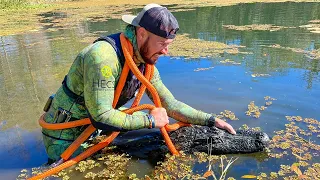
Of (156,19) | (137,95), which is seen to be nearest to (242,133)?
(137,95)

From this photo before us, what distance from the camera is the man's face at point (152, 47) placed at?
2.49 m

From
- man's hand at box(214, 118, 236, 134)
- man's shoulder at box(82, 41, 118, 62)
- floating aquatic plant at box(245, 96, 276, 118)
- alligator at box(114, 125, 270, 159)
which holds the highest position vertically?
man's shoulder at box(82, 41, 118, 62)

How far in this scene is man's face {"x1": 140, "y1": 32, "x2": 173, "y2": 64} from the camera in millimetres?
2486

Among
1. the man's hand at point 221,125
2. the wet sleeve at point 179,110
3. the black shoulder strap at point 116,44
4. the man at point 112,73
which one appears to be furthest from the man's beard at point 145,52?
the man's hand at point 221,125

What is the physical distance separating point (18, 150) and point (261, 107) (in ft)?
10.2

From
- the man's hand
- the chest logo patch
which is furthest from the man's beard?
the man's hand

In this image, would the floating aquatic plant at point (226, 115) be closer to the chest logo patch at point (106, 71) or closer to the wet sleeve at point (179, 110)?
the wet sleeve at point (179, 110)

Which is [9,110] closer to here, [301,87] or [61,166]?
[61,166]

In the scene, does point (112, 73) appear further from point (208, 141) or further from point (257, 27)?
point (257, 27)

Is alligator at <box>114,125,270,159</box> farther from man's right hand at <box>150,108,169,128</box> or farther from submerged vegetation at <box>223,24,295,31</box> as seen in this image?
submerged vegetation at <box>223,24,295,31</box>

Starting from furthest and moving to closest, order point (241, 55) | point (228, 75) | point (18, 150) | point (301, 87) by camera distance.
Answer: point (241, 55) → point (228, 75) → point (301, 87) → point (18, 150)

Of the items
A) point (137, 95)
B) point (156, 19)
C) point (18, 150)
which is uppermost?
point (156, 19)

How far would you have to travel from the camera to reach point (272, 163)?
3.02m

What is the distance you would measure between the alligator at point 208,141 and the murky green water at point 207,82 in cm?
15
